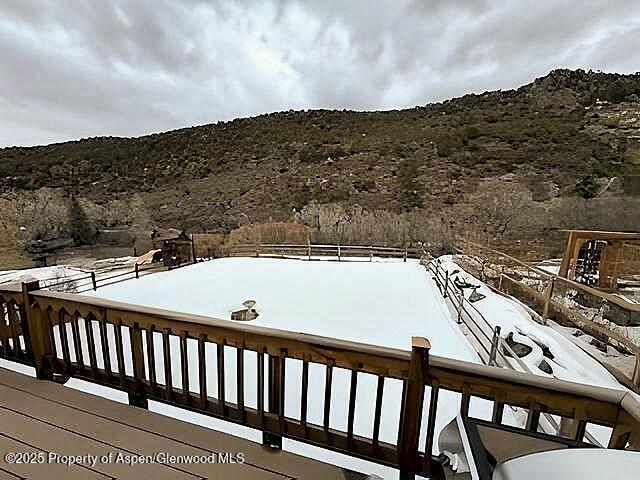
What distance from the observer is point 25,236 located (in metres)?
12.7

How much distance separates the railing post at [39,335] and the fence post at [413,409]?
2327 mm

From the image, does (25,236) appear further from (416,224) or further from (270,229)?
(416,224)

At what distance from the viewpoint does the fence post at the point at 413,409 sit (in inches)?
51.6

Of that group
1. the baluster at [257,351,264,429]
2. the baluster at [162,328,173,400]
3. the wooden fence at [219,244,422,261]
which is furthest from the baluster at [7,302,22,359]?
the wooden fence at [219,244,422,261]

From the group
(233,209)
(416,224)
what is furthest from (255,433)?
(233,209)

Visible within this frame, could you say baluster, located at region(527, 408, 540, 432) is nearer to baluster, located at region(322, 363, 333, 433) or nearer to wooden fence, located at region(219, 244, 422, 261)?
baluster, located at region(322, 363, 333, 433)

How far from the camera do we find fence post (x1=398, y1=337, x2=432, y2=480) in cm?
131

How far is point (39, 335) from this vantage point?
2.19 meters

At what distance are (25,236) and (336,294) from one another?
44.4 ft

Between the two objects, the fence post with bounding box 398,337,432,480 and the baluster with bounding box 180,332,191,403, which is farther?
the baluster with bounding box 180,332,191,403

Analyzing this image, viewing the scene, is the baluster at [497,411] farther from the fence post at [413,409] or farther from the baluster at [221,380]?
the baluster at [221,380]

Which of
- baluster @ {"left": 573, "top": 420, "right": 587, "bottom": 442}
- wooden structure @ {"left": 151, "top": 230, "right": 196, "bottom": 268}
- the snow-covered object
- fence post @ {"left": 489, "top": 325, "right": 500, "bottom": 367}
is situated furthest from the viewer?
wooden structure @ {"left": 151, "top": 230, "right": 196, "bottom": 268}

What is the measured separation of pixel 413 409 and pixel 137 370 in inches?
63.2

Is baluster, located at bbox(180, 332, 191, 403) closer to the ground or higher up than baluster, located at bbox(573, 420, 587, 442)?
closer to the ground
